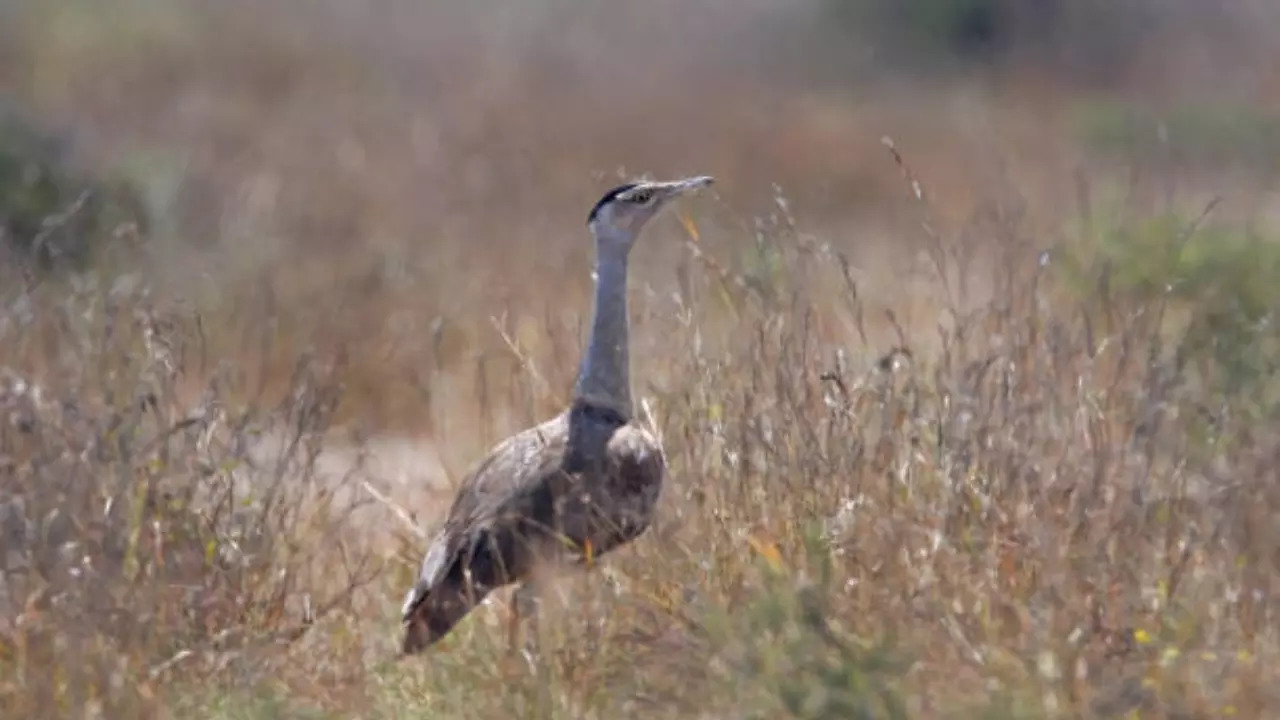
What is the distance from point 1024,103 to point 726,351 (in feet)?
40.8

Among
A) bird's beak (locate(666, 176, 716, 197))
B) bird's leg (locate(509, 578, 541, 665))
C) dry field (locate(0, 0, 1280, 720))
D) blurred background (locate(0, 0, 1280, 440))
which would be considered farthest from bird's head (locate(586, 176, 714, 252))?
bird's leg (locate(509, 578, 541, 665))

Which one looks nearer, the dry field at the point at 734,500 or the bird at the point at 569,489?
the dry field at the point at 734,500

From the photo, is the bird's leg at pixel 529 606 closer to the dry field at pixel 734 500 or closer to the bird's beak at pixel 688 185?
the dry field at pixel 734 500

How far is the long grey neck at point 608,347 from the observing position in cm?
574

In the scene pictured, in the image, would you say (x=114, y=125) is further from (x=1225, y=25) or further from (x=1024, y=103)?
(x=1225, y=25)

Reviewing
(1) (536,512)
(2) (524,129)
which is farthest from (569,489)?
(2) (524,129)

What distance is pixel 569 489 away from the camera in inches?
211

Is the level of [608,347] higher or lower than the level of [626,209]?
lower

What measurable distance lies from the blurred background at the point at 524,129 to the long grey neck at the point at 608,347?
82 centimetres

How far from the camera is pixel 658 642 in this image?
4.50 m

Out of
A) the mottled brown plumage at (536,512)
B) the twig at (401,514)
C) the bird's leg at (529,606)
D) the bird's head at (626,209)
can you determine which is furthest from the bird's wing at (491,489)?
the bird's head at (626,209)

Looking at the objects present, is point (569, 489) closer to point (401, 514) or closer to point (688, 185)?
point (401, 514)

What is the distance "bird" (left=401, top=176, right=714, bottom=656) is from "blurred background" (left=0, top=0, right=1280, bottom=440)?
0.85m

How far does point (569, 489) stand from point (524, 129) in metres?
9.80
